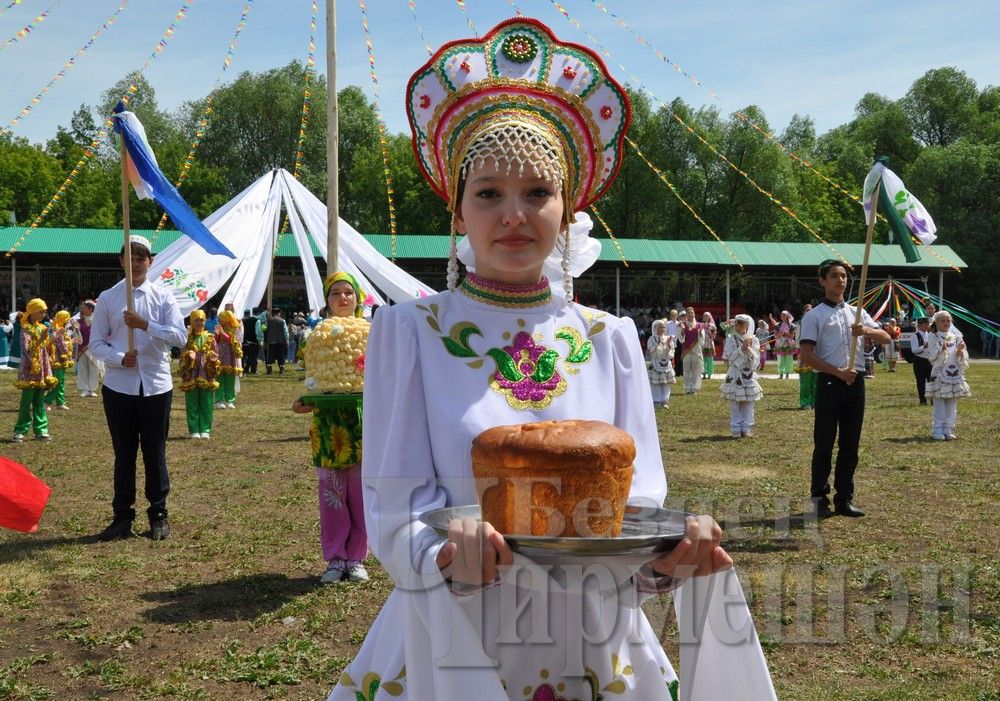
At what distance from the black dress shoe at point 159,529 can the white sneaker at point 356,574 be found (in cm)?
186

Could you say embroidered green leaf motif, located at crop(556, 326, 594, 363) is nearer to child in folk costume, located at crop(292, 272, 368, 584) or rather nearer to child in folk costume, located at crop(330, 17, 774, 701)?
child in folk costume, located at crop(330, 17, 774, 701)

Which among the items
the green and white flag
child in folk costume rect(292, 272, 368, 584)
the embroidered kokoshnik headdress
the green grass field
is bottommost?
the green grass field

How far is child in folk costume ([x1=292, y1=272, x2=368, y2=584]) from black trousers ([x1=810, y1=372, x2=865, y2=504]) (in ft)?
13.1

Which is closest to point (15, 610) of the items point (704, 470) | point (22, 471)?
point (22, 471)

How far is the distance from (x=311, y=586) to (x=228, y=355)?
11.0 metres

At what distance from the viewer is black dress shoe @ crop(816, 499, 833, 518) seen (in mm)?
8257

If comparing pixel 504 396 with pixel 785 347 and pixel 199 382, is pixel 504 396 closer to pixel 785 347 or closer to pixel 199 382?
pixel 199 382

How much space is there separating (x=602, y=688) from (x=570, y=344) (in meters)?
0.80

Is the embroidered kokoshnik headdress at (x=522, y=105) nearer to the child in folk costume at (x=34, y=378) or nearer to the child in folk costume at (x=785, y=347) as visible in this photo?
the child in folk costume at (x=34, y=378)

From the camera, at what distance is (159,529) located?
741 cm

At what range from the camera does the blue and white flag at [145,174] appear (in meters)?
7.50

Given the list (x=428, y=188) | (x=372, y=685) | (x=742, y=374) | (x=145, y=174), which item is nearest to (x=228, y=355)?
(x=742, y=374)

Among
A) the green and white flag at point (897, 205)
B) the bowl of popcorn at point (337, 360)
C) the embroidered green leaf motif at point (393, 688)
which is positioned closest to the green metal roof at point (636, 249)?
the green and white flag at point (897, 205)

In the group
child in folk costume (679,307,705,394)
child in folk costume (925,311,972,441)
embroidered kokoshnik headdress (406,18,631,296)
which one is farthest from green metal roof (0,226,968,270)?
embroidered kokoshnik headdress (406,18,631,296)
